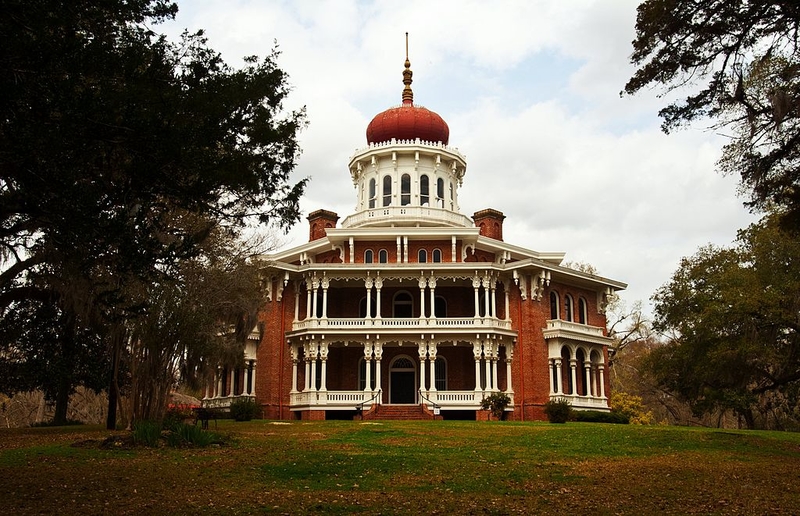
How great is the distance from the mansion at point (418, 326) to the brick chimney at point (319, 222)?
27.3 inches

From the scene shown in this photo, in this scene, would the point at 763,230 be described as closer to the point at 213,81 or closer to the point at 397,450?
the point at 397,450

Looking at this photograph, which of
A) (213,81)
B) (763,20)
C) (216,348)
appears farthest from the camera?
(216,348)

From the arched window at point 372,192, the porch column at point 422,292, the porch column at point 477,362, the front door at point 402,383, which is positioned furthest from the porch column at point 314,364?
the arched window at point 372,192

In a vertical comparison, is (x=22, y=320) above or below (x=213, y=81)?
below

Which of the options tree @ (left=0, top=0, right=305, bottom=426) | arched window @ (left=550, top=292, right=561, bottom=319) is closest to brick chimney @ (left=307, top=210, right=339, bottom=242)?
arched window @ (left=550, top=292, right=561, bottom=319)

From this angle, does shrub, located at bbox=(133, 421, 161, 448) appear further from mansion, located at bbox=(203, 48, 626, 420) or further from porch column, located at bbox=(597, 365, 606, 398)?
porch column, located at bbox=(597, 365, 606, 398)

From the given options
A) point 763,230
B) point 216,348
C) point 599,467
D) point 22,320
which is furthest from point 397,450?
point 763,230

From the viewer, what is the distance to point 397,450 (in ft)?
65.9

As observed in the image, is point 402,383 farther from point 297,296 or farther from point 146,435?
point 146,435

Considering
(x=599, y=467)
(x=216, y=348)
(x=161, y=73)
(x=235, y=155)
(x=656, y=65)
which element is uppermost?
(x=656, y=65)

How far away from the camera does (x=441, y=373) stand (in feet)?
147

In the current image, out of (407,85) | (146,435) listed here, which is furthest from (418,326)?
(146,435)

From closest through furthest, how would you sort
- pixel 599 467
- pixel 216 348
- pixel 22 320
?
1. pixel 599 467
2. pixel 216 348
3. pixel 22 320

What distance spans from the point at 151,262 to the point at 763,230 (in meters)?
33.8
